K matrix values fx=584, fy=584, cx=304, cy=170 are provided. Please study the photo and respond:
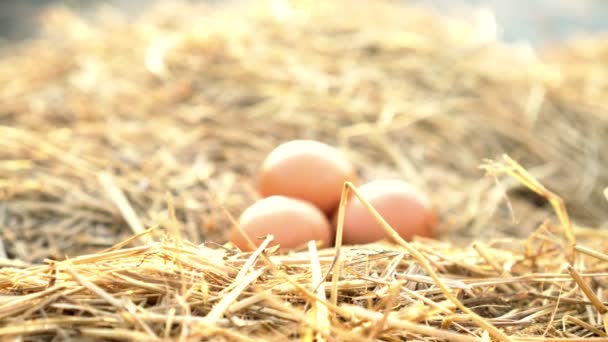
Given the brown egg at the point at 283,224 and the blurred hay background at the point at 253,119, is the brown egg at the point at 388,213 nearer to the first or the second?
the brown egg at the point at 283,224

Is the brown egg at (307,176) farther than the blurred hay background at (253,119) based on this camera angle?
No

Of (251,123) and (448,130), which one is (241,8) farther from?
(448,130)

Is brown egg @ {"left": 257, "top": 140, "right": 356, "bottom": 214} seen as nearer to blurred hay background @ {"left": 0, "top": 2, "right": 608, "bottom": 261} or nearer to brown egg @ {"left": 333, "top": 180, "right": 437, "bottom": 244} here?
brown egg @ {"left": 333, "top": 180, "right": 437, "bottom": 244}

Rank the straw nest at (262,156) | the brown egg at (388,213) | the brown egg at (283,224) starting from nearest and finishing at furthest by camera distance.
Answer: the straw nest at (262,156) < the brown egg at (283,224) < the brown egg at (388,213)

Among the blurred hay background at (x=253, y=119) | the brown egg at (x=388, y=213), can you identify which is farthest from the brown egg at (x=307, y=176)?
the blurred hay background at (x=253, y=119)

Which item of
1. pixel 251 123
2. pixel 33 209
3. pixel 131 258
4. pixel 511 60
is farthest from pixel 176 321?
pixel 511 60

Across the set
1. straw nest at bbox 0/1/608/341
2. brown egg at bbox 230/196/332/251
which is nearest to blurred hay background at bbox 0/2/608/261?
straw nest at bbox 0/1/608/341
